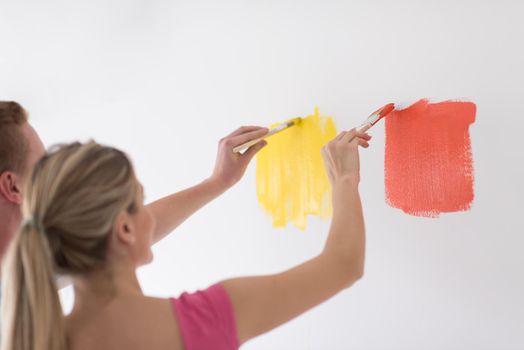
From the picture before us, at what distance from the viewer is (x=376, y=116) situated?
2.62 ft

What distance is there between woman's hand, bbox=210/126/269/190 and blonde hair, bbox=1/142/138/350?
34cm

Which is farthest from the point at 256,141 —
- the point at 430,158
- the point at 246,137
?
the point at 430,158

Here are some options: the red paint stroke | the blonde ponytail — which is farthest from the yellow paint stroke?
the blonde ponytail

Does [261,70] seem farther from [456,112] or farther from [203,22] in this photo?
[456,112]

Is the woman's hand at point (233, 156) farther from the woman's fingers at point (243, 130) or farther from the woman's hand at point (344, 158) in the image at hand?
the woman's hand at point (344, 158)

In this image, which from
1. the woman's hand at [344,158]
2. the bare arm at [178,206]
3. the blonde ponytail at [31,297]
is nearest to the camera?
the blonde ponytail at [31,297]

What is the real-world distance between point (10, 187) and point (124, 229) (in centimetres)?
25

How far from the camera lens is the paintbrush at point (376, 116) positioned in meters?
0.78

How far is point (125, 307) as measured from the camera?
0.59 m

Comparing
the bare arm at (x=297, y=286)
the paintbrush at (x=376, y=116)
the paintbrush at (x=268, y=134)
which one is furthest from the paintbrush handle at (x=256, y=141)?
the bare arm at (x=297, y=286)

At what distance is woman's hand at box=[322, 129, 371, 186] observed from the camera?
0.71 metres

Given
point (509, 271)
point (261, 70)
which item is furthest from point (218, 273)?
point (509, 271)

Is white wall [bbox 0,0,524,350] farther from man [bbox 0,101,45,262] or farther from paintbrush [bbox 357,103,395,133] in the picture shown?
man [bbox 0,101,45,262]

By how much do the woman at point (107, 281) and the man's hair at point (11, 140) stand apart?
7.6 inches
